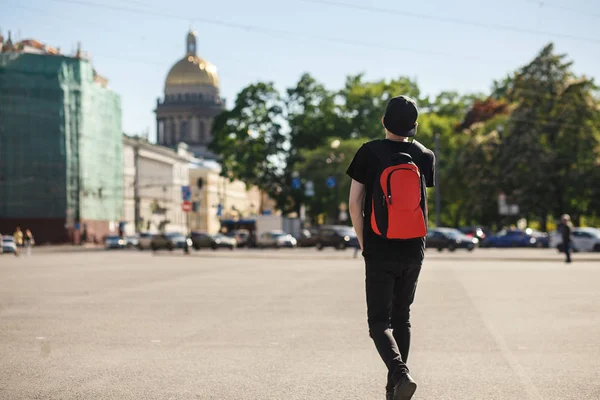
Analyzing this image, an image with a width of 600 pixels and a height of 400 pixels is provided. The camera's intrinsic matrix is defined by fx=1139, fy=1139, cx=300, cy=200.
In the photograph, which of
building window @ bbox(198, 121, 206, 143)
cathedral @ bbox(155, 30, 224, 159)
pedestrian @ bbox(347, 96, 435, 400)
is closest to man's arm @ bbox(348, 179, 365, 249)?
pedestrian @ bbox(347, 96, 435, 400)

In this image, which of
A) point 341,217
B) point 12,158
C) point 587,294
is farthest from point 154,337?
point 12,158

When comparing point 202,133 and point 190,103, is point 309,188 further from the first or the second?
point 202,133

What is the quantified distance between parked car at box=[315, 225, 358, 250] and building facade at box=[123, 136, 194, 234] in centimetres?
5120

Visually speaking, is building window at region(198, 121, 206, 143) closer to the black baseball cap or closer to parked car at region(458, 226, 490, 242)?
parked car at region(458, 226, 490, 242)

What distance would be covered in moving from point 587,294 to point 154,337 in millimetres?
9723

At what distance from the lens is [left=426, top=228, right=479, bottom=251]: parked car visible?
6297 cm

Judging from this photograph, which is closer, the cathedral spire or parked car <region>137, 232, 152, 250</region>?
parked car <region>137, 232, 152, 250</region>

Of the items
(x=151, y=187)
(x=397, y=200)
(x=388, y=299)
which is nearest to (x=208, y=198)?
(x=151, y=187)

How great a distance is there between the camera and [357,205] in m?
6.77

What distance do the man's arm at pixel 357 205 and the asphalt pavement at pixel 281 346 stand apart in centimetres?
139

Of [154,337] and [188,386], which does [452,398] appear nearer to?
[188,386]

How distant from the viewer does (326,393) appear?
25.5ft

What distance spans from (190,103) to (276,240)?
348 feet

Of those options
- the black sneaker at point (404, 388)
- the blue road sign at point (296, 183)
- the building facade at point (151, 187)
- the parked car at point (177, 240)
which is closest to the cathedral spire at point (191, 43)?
the building facade at point (151, 187)
